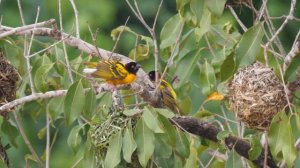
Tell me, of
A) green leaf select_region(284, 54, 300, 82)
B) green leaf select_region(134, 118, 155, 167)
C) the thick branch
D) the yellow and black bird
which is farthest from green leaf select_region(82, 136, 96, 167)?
the yellow and black bird

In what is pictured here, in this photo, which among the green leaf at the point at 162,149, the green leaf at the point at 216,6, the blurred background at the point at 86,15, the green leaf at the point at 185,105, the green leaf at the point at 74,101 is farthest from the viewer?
the blurred background at the point at 86,15

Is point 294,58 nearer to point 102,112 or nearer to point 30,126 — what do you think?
point 102,112

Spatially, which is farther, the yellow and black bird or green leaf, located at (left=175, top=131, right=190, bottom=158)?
the yellow and black bird

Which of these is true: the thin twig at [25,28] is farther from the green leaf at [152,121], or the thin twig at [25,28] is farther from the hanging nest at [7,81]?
the green leaf at [152,121]

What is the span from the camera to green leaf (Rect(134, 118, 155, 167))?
4.46 metres

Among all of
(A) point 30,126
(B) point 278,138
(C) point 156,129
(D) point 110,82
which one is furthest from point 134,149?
(A) point 30,126

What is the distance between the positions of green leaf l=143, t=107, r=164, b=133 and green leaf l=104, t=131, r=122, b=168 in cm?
16

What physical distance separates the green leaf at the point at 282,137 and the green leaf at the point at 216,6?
75 cm

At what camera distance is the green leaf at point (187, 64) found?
5.30 meters

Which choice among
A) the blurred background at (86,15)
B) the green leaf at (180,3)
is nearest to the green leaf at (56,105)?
the green leaf at (180,3)

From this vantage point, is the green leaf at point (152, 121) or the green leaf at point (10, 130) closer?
the green leaf at point (152, 121)

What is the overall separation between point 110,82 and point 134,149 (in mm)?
1274

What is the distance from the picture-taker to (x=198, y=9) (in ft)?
13.4

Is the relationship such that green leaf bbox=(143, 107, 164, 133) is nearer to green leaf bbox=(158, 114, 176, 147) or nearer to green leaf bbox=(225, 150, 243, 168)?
green leaf bbox=(158, 114, 176, 147)
